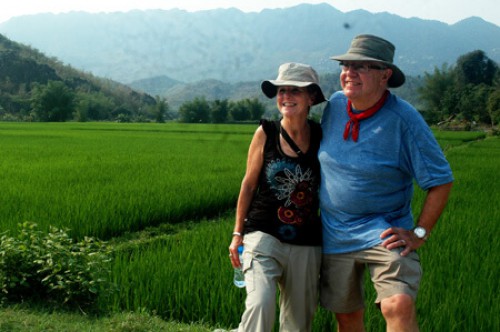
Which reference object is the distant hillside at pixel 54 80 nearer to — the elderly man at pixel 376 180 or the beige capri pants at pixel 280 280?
the beige capri pants at pixel 280 280

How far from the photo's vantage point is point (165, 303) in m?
3.26

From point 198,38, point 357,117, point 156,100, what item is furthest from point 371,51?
point 198,38

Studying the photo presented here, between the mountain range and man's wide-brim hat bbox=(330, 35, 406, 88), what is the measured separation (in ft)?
196

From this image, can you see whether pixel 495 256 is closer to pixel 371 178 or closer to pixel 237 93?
pixel 371 178

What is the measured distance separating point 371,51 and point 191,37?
124m

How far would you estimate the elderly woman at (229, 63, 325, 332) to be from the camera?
7.48 ft

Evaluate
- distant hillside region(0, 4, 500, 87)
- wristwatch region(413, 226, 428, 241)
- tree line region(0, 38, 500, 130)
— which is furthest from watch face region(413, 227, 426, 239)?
distant hillside region(0, 4, 500, 87)

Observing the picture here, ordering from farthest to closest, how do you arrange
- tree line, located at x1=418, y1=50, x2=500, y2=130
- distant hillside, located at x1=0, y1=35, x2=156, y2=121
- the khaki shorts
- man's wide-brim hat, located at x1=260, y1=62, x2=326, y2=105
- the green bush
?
1. distant hillside, located at x1=0, y1=35, x2=156, y2=121
2. tree line, located at x1=418, y1=50, x2=500, y2=130
3. the green bush
4. man's wide-brim hat, located at x1=260, y1=62, x2=326, y2=105
5. the khaki shorts

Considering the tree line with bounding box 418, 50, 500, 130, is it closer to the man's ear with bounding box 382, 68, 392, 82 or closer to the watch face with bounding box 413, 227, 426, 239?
the man's ear with bounding box 382, 68, 392, 82

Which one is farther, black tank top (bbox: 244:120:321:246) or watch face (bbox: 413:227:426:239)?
black tank top (bbox: 244:120:321:246)

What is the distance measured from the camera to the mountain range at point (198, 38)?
7988cm

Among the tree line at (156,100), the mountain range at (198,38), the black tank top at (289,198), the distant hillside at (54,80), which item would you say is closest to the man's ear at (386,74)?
the black tank top at (289,198)

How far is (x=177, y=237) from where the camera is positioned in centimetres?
493

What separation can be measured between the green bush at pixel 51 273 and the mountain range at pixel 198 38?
59059 mm
